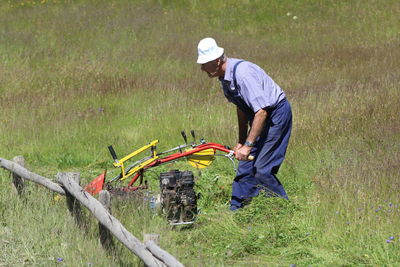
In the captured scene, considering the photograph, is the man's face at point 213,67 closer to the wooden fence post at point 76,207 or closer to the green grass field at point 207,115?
the green grass field at point 207,115

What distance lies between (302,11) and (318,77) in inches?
329

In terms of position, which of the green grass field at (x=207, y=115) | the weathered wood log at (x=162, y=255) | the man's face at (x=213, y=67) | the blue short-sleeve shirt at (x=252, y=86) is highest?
the man's face at (x=213, y=67)

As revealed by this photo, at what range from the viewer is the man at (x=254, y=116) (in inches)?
259

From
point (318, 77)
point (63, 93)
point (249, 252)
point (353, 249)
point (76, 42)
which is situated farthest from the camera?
point (76, 42)

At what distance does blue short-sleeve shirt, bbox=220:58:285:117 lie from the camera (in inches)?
259

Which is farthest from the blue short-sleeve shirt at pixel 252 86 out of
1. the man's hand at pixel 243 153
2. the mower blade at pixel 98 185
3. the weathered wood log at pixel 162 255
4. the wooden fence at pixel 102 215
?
the weathered wood log at pixel 162 255

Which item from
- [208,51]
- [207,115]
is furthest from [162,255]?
[207,115]

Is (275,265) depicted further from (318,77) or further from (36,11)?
(36,11)

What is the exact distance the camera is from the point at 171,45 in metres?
17.2

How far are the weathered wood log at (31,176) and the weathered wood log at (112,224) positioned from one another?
0.28 metres

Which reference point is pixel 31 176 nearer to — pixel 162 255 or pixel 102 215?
pixel 102 215

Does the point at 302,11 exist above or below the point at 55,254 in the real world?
below

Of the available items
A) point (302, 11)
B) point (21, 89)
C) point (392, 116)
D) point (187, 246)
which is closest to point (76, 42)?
point (21, 89)

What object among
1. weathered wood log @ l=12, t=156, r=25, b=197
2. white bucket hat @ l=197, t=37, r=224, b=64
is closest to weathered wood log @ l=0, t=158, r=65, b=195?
weathered wood log @ l=12, t=156, r=25, b=197
